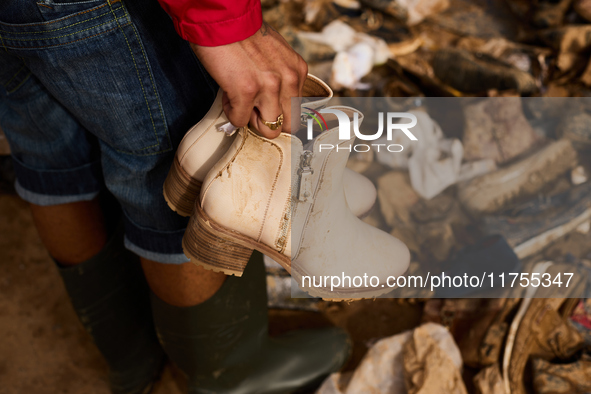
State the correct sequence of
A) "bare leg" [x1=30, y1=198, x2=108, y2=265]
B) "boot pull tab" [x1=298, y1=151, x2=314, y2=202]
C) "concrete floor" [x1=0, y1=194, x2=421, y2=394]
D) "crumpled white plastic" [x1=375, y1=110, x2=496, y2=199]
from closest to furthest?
"boot pull tab" [x1=298, y1=151, x2=314, y2=202], "bare leg" [x1=30, y1=198, x2=108, y2=265], "concrete floor" [x1=0, y1=194, x2=421, y2=394], "crumpled white plastic" [x1=375, y1=110, x2=496, y2=199]

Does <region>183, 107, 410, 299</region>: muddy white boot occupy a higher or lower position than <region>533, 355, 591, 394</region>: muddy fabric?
higher

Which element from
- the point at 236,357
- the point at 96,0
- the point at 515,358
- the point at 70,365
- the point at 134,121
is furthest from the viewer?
the point at 70,365

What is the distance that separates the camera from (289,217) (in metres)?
0.84

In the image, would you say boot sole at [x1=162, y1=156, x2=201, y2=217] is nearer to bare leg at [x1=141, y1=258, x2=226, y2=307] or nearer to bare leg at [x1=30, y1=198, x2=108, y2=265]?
bare leg at [x1=141, y1=258, x2=226, y2=307]

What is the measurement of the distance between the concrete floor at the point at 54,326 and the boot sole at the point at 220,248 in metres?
0.95

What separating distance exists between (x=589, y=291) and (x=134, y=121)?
1.76 metres

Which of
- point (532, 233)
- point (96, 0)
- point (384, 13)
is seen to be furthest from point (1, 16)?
point (384, 13)

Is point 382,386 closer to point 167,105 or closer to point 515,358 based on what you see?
point 515,358

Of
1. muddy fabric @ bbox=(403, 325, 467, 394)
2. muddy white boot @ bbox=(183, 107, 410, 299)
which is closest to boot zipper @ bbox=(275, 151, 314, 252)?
muddy white boot @ bbox=(183, 107, 410, 299)

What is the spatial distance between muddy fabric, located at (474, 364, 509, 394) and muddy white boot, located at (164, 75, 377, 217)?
1.16 metres

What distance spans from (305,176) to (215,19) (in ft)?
1.03

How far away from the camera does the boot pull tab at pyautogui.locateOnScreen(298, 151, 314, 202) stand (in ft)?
2.62

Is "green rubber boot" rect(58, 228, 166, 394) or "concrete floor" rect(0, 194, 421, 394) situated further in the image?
"concrete floor" rect(0, 194, 421, 394)

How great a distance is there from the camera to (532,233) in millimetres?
1925
